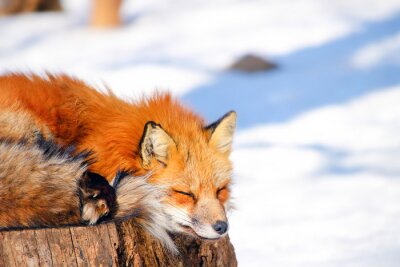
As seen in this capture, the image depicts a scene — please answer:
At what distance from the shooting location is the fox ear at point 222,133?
3891mm

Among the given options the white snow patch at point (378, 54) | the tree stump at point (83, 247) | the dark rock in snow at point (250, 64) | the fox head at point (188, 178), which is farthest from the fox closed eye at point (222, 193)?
the white snow patch at point (378, 54)

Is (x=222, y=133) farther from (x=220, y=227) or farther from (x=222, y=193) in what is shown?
(x=220, y=227)

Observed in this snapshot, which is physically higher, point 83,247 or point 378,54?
point 378,54

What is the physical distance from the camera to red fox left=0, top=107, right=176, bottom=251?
296 centimetres

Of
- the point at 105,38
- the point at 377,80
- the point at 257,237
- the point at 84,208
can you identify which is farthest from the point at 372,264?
the point at 105,38

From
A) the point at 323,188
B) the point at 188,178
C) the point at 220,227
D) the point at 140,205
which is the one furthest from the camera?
the point at 323,188

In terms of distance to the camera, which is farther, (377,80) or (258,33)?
(258,33)

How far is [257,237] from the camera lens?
6.14 meters

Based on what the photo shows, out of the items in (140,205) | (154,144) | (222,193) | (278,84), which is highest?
(278,84)

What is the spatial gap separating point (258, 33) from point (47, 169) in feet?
31.6

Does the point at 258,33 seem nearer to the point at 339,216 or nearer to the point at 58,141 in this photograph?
the point at 339,216

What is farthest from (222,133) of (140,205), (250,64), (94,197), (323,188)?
(250,64)

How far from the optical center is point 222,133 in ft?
12.9

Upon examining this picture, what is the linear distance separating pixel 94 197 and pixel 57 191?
152mm
